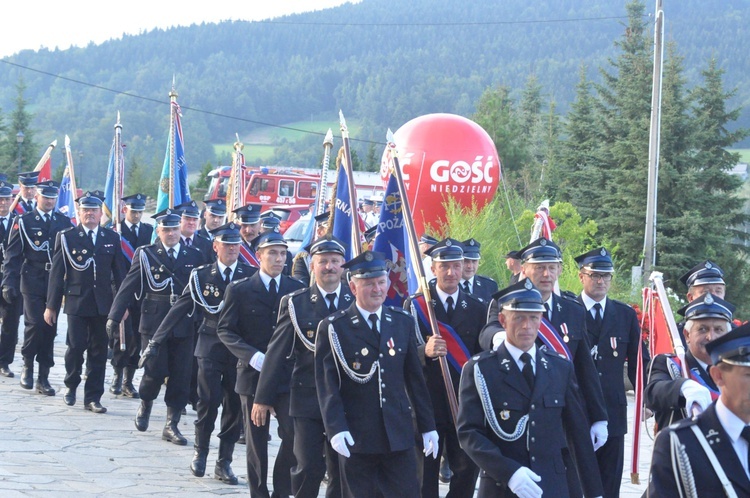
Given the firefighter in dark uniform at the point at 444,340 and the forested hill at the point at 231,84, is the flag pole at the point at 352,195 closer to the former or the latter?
the firefighter in dark uniform at the point at 444,340

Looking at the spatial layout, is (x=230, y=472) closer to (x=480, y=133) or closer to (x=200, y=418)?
(x=200, y=418)

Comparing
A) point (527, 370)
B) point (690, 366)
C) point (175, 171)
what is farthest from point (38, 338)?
point (690, 366)

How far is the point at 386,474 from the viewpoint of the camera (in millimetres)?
6902

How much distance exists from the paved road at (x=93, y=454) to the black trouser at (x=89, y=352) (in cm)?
26

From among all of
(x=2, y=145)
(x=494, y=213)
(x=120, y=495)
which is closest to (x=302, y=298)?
(x=120, y=495)

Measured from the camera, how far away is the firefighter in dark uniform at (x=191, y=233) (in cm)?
1231

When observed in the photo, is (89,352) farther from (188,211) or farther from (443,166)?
(443,166)

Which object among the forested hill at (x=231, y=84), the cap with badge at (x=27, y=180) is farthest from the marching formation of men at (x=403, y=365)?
the forested hill at (x=231, y=84)

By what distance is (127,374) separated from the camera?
13492 mm

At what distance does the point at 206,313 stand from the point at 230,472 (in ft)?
4.54

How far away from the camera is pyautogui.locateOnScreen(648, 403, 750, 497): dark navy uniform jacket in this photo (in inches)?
151

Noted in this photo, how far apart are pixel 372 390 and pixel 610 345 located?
2.42 meters

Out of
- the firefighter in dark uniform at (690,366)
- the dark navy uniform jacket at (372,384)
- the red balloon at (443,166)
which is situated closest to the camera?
the firefighter in dark uniform at (690,366)

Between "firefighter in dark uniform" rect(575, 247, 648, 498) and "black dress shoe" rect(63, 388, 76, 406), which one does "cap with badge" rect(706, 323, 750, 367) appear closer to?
"firefighter in dark uniform" rect(575, 247, 648, 498)
